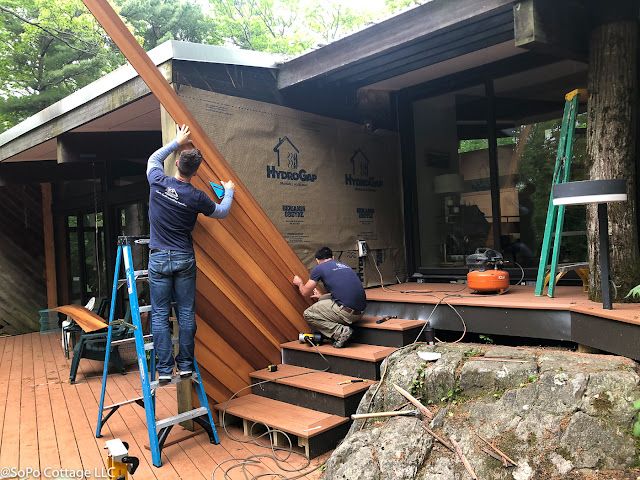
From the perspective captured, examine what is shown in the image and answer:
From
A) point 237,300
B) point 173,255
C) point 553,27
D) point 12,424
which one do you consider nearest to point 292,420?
point 237,300

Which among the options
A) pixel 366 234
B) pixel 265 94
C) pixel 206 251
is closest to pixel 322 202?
pixel 366 234

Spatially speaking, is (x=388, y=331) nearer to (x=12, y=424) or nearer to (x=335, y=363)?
(x=335, y=363)

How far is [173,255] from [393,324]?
181 cm

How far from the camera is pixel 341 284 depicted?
12.8 feet

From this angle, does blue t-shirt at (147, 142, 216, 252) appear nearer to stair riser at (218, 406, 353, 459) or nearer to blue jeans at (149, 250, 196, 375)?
blue jeans at (149, 250, 196, 375)

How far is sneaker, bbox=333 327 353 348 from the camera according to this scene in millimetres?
3836

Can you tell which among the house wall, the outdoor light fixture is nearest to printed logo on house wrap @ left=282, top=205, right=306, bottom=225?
the house wall

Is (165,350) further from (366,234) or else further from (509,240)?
(509,240)

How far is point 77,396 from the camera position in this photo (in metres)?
4.48

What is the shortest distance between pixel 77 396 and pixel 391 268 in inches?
136

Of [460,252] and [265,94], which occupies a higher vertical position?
[265,94]

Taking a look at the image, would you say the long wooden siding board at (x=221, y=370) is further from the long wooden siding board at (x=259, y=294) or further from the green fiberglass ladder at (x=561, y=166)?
the green fiberglass ladder at (x=561, y=166)

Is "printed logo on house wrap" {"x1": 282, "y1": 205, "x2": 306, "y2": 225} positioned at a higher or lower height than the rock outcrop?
higher

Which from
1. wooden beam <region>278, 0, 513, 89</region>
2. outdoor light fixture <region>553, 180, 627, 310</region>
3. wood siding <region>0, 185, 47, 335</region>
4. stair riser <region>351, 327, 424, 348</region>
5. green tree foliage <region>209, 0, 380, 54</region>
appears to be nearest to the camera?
outdoor light fixture <region>553, 180, 627, 310</region>
